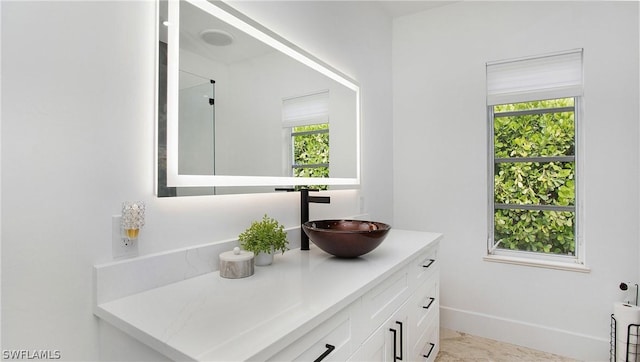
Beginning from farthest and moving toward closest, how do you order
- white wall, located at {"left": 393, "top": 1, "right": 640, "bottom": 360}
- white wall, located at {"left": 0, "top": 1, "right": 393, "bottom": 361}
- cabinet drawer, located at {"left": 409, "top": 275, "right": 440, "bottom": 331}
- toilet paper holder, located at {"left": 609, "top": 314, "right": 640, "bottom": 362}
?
white wall, located at {"left": 393, "top": 1, "right": 640, "bottom": 360} → toilet paper holder, located at {"left": 609, "top": 314, "right": 640, "bottom": 362} → cabinet drawer, located at {"left": 409, "top": 275, "right": 440, "bottom": 331} → white wall, located at {"left": 0, "top": 1, "right": 393, "bottom": 361}

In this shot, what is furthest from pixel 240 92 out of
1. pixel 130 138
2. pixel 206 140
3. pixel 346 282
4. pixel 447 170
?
pixel 447 170

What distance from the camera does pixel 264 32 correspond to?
1527 millimetres

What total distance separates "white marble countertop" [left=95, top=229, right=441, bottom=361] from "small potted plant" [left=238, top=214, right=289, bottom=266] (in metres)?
0.05

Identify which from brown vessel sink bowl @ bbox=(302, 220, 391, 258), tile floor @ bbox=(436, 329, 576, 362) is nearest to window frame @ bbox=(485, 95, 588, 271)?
tile floor @ bbox=(436, 329, 576, 362)

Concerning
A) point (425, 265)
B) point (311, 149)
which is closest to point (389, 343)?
point (425, 265)

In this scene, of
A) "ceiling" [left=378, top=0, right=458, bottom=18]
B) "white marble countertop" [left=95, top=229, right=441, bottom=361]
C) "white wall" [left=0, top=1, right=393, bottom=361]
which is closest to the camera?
"white marble countertop" [left=95, top=229, right=441, bottom=361]

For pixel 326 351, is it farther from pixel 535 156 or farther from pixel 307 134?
pixel 535 156

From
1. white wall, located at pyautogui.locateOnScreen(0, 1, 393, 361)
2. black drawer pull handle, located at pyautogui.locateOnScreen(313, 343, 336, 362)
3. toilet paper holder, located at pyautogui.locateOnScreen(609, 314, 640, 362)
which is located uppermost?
white wall, located at pyautogui.locateOnScreen(0, 1, 393, 361)

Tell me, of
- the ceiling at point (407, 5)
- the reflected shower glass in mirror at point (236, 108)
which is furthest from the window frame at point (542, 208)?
the reflected shower glass in mirror at point (236, 108)

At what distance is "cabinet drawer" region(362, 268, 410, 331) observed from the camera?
1188 mm

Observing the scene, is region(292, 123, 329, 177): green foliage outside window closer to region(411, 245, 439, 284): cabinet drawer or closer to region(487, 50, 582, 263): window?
region(411, 245, 439, 284): cabinet drawer

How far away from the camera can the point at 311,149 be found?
74.3 inches

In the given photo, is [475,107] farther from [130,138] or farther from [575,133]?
[130,138]

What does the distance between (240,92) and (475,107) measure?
198cm
